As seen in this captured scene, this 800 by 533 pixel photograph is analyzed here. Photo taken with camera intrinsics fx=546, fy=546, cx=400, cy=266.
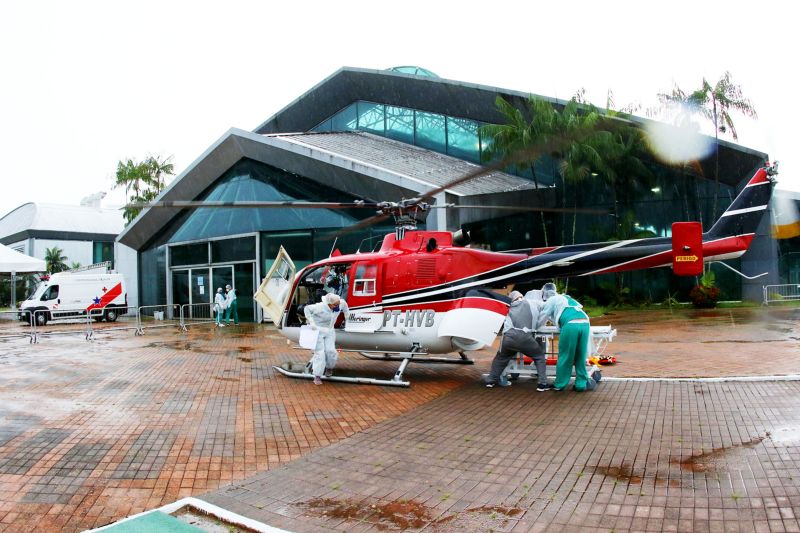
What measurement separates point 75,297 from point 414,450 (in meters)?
27.3

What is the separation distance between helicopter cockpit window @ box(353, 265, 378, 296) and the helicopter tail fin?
584 centimetres

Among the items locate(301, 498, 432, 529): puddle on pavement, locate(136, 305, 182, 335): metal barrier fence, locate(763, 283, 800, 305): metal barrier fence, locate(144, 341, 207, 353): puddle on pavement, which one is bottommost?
locate(301, 498, 432, 529): puddle on pavement

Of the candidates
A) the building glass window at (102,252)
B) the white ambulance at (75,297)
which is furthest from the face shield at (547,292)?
the building glass window at (102,252)

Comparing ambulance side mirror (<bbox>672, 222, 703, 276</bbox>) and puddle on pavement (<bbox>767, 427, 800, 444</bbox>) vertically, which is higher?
ambulance side mirror (<bbox>672, 222, 703, 276</bbox>)

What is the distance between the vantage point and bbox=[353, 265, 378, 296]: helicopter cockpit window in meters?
9.91

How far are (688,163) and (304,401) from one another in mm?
21038

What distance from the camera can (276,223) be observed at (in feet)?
77.6

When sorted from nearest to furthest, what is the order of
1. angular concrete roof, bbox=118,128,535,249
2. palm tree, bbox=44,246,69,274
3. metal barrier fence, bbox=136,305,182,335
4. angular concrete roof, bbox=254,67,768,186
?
angular concrete roof, bbox=118,128,535,249 < angular concrete roof, bbox=254,67,768,186 < metal barrier fence, bbox=136,305,182,335 < palm tree, bbox=44,246,69,274

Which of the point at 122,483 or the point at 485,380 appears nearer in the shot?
the point at 122,483

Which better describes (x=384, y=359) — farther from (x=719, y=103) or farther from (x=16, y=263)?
(x=16, y=263)

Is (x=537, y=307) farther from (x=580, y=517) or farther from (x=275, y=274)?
(x=275, y=274)

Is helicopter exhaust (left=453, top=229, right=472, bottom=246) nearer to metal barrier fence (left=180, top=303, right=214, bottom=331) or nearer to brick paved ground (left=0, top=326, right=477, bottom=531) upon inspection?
brick paved ground (left=0, top=326, right=477, bottom=531)

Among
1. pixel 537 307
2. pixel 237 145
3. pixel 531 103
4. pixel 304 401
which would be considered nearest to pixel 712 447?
pixel 537 307

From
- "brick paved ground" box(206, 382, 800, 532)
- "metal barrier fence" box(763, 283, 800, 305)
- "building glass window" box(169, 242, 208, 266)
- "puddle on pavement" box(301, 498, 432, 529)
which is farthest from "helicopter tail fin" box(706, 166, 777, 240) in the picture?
"building glass window" box(169, 242, 208, 266)
